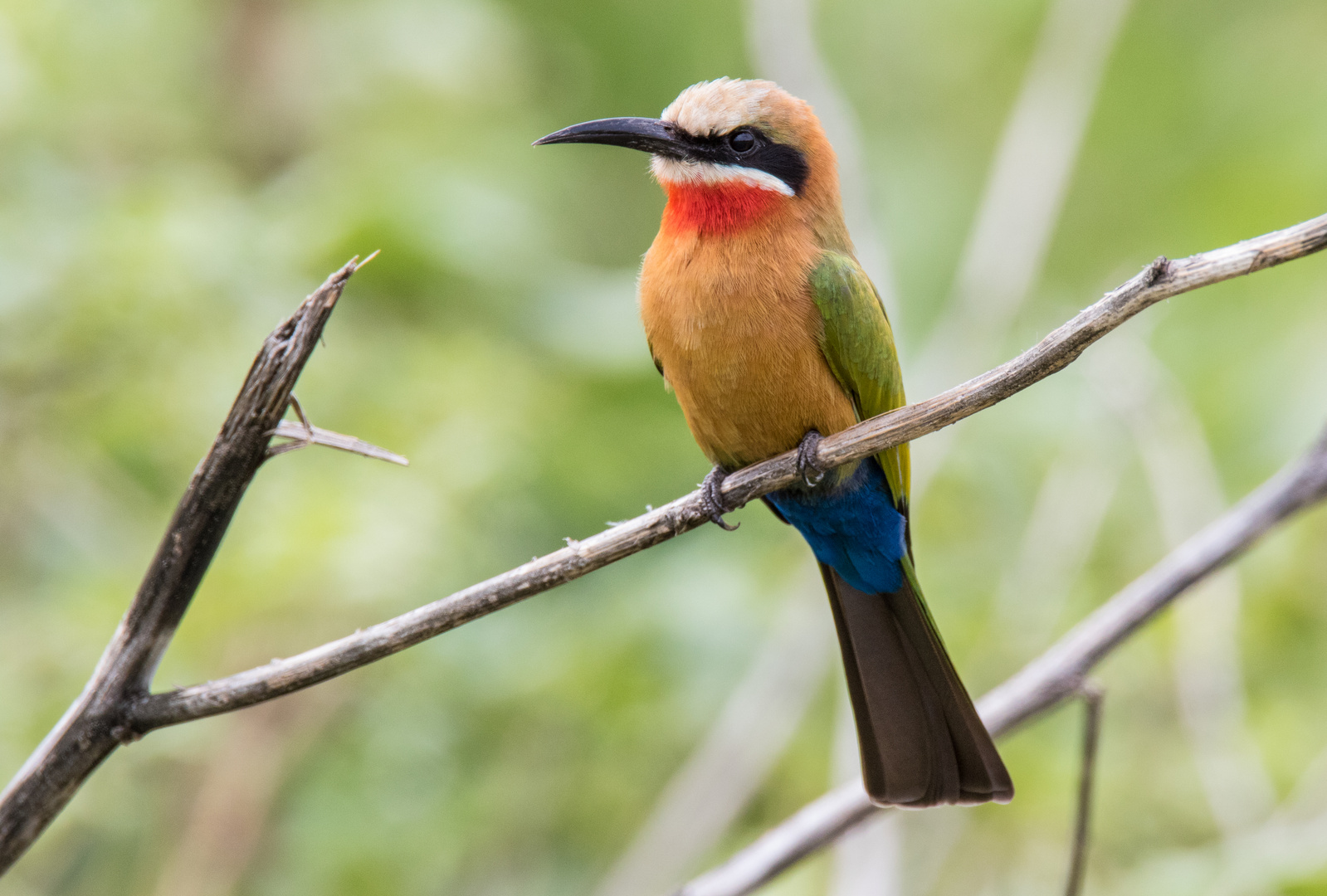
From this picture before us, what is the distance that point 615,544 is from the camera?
6.46ft

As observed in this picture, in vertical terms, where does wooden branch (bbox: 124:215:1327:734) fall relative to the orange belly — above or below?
below

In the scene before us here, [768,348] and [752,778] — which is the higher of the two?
[768,348]

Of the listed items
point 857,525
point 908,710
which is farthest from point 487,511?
point 908,710

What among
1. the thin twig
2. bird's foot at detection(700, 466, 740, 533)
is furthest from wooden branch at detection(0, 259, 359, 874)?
the thin twig

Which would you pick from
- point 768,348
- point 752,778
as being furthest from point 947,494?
point 768,348

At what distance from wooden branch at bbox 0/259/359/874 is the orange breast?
3.46 feet

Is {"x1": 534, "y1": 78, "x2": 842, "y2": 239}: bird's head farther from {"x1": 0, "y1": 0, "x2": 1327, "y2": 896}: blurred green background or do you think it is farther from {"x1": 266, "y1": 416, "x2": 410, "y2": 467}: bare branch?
{"x1": 266, "y1": 416, "x2": 410, "y2": 467}: bare branch

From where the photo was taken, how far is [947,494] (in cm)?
411

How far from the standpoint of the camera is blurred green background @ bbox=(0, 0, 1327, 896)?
3188 millimetres

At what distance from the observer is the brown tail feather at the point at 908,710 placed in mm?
2492

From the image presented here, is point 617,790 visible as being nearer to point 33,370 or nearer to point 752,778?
point 752,778

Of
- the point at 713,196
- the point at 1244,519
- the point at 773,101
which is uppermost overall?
the point at 773,101

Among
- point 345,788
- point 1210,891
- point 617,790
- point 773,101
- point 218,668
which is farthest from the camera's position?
point 617,790

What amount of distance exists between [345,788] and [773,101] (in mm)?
2013
